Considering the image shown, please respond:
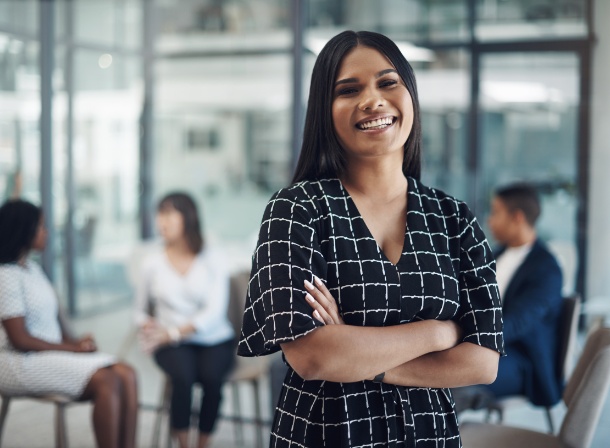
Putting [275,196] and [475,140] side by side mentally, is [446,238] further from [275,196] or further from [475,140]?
[475,140]

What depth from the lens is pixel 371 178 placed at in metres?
1.66

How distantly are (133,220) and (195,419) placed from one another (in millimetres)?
1718

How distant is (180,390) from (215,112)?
2138 mm

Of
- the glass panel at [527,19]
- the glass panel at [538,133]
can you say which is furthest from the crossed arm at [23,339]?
the glass panel at [527,19]

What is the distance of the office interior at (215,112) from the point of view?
183 inches

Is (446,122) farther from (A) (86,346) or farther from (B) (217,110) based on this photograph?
(A) (86,346)

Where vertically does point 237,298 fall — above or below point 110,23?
below

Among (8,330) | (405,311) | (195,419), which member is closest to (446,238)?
(405,311)

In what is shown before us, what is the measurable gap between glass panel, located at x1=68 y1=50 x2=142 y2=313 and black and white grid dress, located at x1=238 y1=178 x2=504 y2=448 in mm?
4021

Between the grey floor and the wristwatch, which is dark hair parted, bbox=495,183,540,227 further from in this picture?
the wristwatch

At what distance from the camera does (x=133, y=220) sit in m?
5.55

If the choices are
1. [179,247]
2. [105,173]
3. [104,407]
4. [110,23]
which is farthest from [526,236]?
[110,23]

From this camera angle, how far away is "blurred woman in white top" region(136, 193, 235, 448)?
3.79 metres

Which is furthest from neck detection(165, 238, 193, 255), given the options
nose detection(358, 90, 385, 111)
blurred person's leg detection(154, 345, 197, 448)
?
nose detection(358, 90, 385, 111)
